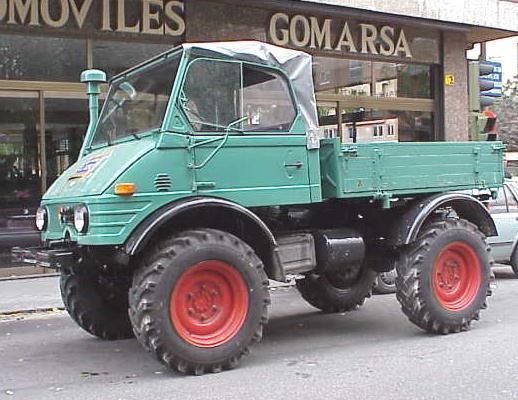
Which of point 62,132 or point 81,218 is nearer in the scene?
point 81,218

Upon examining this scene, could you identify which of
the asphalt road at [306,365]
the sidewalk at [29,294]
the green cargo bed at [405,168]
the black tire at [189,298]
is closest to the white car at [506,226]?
the asphalt road at [306,365]

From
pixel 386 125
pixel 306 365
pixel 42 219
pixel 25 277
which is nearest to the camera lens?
pixel 306 365

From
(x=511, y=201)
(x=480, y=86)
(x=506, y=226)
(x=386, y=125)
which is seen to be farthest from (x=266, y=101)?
(x=386, y=125)

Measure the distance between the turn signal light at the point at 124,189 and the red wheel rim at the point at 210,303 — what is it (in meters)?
0.75

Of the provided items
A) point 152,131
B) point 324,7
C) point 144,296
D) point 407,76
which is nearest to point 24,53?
point 324,7

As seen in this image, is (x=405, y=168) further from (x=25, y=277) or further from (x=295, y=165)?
(x=25, y=277)

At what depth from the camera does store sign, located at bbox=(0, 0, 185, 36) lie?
11117mm

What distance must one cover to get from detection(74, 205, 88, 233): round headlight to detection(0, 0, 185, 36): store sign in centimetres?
645

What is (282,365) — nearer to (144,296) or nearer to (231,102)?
(144,296)

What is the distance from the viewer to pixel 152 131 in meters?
5.98

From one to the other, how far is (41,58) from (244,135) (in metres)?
6.55

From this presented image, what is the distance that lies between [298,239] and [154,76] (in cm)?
196

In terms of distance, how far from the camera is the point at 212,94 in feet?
19.9

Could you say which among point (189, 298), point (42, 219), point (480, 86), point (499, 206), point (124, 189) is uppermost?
point (480, 86)
